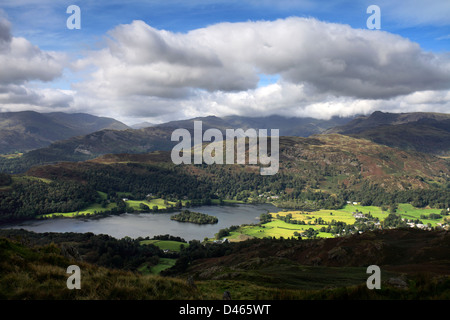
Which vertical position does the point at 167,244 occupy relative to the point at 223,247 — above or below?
below

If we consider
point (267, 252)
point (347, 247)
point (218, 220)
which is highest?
point (347, 247)

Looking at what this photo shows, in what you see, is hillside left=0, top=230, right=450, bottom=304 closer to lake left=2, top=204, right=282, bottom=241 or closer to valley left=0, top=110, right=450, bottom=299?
valley left=0, top=110, right=450, bottom=299

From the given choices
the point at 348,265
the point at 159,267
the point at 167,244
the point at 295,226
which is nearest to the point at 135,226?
the point at 167,244

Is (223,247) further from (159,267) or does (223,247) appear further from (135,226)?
(135,226)

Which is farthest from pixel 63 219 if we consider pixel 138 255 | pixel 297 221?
pixel 297 221

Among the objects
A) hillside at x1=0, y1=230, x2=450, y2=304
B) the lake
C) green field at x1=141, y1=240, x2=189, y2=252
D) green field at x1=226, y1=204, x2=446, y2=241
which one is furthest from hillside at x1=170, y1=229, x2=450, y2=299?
the lake

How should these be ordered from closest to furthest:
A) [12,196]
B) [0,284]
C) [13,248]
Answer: [0,284] < [13,248] < [12,196]

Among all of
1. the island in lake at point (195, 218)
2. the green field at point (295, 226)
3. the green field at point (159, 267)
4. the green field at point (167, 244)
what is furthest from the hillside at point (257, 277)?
the island in lake at point (195, 218)

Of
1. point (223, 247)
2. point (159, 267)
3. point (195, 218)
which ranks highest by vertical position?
point (223, 247)

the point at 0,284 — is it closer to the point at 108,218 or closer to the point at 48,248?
the point at 48,248

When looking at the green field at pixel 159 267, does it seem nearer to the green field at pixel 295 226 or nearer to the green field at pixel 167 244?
the green field at pixel 167 244

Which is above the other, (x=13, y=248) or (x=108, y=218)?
(x=13, y=248)
